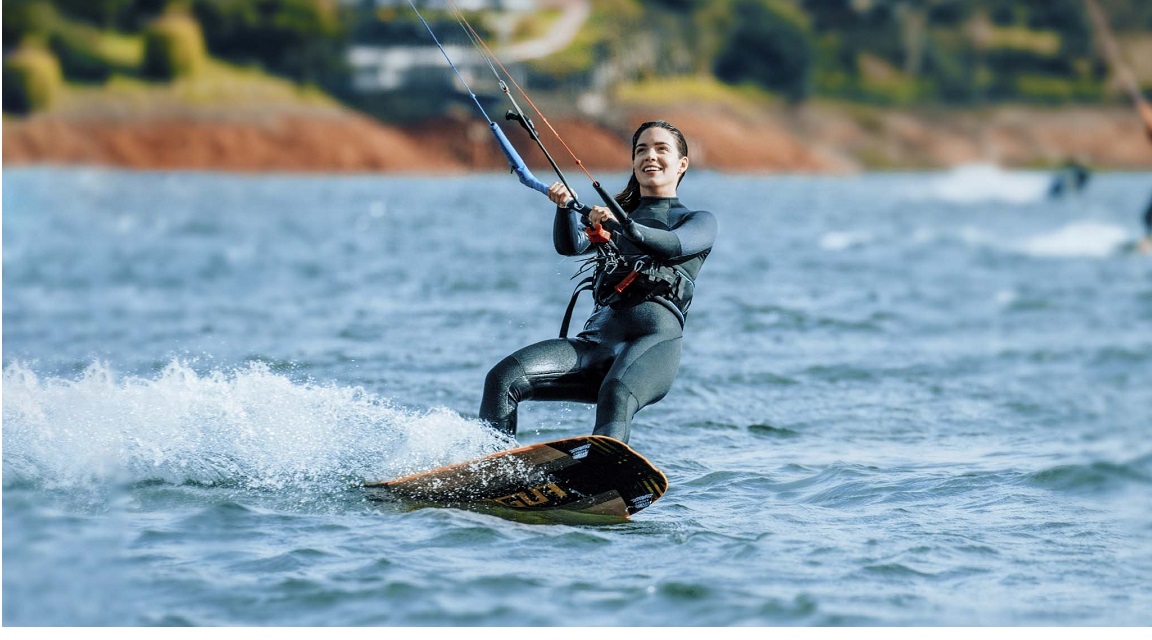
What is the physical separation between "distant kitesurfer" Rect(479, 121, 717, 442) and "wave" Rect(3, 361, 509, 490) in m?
0.37

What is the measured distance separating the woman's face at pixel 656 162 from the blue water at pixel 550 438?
5.22 ft

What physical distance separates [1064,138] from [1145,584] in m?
95.1

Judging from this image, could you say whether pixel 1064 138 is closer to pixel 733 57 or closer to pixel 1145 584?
pixel 733 57

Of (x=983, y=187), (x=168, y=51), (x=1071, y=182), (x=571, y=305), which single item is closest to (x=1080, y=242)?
(x=1071, y=182)

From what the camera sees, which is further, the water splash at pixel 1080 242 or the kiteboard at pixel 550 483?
the water splash at pixel 1080 242

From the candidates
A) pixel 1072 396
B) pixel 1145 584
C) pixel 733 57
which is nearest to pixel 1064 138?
pixel 733 57

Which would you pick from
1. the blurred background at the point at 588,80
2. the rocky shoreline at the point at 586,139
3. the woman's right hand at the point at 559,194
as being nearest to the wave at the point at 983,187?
the rocky shoreline at the point at 586,139

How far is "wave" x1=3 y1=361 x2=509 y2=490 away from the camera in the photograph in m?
7.91

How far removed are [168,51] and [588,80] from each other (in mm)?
23658

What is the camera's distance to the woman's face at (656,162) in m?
7.91

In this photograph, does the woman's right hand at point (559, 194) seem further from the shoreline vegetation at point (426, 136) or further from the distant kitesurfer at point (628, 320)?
the shoreline vegetation at point (426, 136)

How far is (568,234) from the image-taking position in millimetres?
7711

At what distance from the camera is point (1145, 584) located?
6.85 meters

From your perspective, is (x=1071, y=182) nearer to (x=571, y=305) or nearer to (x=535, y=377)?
(x=571, y=305)
